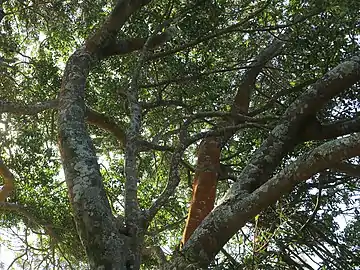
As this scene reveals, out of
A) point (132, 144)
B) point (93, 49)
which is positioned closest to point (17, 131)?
point (93, 49)

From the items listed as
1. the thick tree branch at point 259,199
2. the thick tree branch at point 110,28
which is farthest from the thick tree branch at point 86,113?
the thick tree branch at point 259,199

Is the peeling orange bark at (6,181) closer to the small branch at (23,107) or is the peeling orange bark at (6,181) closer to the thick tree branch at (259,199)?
the small branch at (23,107)

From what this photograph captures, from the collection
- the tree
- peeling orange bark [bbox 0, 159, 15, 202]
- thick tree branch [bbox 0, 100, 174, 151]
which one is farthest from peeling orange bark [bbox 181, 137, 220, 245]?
peeling orange bark [bbox 0, 159, 15, 202]

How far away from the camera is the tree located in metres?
3.38

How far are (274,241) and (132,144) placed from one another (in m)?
1.30

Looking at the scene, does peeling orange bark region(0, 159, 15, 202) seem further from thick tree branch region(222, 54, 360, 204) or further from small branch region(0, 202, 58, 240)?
thick tree branch region(222, 54, 360, 204)

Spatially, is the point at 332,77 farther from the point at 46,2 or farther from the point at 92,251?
the point at 46,2

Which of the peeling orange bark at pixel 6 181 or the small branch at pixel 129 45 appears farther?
the peeling orange bark at pixel 6 181

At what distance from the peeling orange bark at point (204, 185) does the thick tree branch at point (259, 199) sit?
50.7 inches

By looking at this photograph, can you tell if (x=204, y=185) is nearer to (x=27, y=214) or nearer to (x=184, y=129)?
(x=184, y=129)

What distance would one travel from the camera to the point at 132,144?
378cm

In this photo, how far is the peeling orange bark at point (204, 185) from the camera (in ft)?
Answer: 16.0

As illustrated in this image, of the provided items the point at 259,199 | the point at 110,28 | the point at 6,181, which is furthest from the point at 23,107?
the point at 259,199

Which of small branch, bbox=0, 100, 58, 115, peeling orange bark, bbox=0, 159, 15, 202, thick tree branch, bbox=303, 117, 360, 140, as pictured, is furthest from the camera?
peeling orange bark, bbox=0, 159, 15, 202
